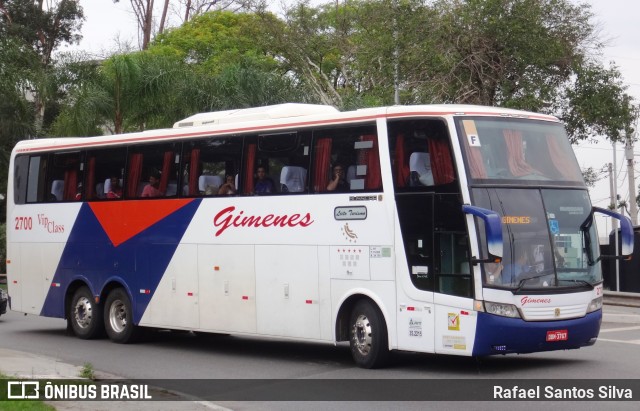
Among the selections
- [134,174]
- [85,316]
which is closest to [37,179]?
[85,316]

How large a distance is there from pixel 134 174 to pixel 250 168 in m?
3.27

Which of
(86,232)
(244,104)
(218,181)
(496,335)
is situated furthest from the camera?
(244,104)

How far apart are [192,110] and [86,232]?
533 inches

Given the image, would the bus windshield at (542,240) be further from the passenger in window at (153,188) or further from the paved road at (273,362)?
the passenger in window at (153,188)

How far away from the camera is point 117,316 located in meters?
19.0

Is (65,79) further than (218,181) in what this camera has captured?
Yes

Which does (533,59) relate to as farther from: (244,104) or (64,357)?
(64,357)

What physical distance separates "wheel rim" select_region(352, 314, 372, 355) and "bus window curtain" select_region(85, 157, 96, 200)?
7.11 m

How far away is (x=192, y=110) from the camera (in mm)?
32438

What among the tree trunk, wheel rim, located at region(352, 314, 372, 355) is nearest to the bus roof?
wheel rim, located at region(352, 314, 372, 355)

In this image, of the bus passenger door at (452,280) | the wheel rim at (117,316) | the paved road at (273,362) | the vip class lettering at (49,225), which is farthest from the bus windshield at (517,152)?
the vip class lettering at (49,225)

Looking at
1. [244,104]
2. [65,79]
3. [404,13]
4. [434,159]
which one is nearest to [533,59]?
[404,13]

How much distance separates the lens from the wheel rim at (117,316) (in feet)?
61.9

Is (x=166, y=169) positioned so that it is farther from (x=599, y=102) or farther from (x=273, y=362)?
(x=599, y=102)
